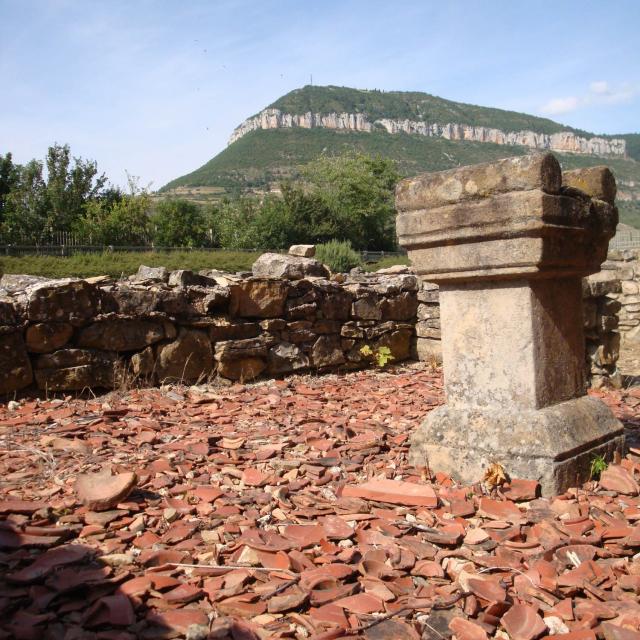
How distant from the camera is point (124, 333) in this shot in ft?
15.6

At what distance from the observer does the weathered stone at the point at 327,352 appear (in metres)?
5.77

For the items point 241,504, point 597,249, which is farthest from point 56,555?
point 597,249

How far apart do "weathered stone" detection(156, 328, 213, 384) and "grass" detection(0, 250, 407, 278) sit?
10883 millimetres

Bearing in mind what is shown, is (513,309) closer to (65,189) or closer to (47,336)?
(47,336)

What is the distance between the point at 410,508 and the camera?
8.09ft

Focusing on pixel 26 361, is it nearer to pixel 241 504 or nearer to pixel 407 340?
pixel 241 504

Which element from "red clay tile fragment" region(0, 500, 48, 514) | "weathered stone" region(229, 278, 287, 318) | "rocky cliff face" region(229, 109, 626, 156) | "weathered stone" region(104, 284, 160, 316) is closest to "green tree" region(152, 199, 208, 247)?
"weathered stone" region(229, 278, 287, 318)

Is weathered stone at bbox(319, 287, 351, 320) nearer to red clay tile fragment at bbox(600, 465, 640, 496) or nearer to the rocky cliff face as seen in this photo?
red clay tile fragment at bbox(600, 465, 640, 496)

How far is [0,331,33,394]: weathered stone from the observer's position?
4176 millimetres

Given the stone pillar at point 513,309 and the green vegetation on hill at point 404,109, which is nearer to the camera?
the stone pillar at point 513,309

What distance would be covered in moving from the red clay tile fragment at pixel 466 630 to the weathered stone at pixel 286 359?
391cm

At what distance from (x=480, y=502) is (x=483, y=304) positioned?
873mm

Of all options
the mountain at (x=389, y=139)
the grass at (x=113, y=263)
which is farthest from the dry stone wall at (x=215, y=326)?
the mountain at (x=389, y=139)

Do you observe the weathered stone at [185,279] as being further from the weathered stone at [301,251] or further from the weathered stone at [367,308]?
the weathered stone at [301,251]
